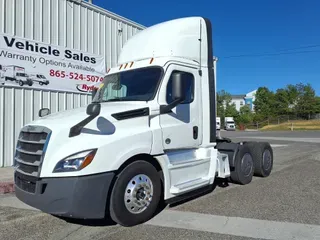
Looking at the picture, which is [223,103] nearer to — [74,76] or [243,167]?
[74,76]

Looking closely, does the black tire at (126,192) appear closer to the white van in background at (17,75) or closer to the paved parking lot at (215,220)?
the paved parking lot at (215,220)

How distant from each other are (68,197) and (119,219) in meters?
0.84

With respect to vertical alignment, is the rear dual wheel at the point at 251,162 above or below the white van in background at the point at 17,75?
below

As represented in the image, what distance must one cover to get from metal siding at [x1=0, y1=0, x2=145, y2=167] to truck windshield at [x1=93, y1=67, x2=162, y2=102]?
4.50 metres

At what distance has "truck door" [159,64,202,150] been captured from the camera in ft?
17.7

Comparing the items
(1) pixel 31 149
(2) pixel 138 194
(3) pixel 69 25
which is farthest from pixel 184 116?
(3) pixel 69 25

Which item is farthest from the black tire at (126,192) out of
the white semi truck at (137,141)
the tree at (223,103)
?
the tree at (223,103)

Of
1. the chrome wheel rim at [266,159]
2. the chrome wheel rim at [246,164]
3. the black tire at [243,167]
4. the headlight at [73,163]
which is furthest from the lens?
the chrome wheel rim at [266,159]

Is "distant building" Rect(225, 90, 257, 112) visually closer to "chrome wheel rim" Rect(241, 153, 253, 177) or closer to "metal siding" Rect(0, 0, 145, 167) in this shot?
"metal siding" Rect(0, 0, 145, 167)

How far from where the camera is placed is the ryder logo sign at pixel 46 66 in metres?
9.45

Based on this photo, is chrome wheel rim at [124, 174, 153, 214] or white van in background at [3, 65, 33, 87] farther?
white van in background at [3, 65, 33, 87]

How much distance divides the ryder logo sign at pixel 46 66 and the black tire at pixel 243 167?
6355 millimetres

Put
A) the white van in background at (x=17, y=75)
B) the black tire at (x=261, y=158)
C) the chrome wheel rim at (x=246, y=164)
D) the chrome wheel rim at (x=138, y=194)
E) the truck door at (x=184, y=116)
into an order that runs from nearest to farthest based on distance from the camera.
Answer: the chrome wheel rim at (x=138, y=194) → the truck door at (x=184, y=116) → the chrome wheel rim at (x=246, y=164) → the black tire at (x=261, y=158) → the white van in background at (x=17, y=75)

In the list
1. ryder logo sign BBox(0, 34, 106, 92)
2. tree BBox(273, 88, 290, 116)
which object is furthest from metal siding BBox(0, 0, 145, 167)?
tree BBox(273, 88, 290, 116)
